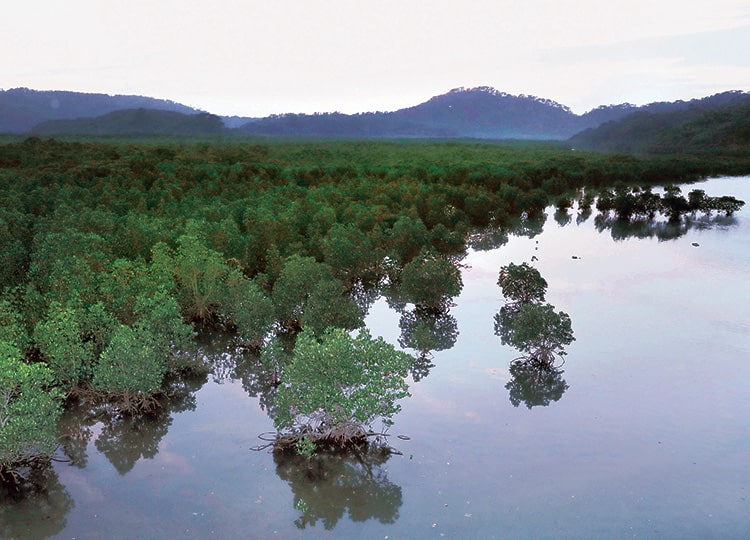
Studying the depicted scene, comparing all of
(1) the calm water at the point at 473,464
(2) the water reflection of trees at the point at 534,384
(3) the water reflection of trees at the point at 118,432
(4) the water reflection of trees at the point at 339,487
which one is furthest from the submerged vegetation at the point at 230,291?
(1) the calm water at the point at 473,464

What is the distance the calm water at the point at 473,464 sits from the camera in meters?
25.4

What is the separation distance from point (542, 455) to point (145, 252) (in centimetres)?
3785

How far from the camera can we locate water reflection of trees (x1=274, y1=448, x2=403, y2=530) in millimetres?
26062

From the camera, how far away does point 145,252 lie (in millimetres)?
53406

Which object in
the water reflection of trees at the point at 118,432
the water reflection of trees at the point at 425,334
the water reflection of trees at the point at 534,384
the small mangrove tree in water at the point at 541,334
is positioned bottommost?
the water reflection of trees at the point at 118,432

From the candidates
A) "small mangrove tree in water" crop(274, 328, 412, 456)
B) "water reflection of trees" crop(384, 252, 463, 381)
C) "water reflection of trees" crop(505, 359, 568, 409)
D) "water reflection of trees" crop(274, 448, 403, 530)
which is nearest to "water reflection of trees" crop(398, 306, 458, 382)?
"water reflection of trees" crop(384, 252, 463, 381)

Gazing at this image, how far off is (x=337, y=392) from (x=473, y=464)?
24.3 ft

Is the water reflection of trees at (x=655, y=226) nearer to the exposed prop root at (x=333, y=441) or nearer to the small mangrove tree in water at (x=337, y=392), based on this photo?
the small mangrove tree in water at (x=337, y=392)

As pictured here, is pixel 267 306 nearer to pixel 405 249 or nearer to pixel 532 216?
pixel 405 249

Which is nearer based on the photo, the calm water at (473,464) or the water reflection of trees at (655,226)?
the calm water at (473,464)

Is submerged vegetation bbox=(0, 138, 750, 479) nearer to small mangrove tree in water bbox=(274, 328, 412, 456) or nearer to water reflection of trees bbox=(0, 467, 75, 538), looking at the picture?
small mangrove tree in water bbox=(274, 328, 412, 456)

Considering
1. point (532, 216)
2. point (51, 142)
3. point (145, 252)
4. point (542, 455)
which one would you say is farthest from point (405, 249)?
point (51, 142)

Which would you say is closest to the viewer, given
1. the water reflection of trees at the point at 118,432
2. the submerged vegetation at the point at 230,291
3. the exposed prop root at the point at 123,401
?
the submerged vegetation at the point at 230,291

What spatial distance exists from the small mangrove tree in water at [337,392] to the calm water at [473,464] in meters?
1.68
